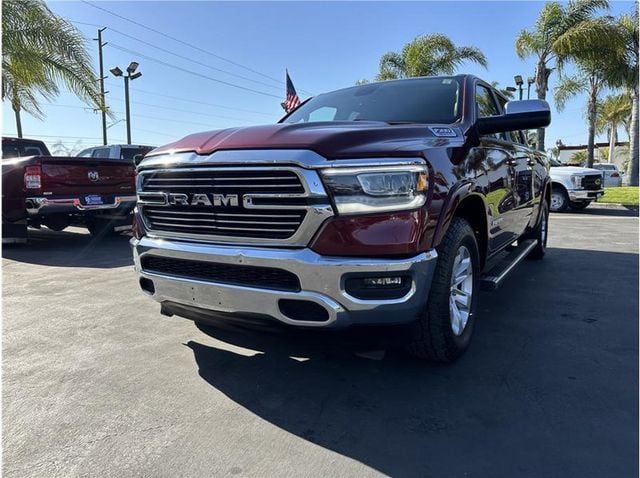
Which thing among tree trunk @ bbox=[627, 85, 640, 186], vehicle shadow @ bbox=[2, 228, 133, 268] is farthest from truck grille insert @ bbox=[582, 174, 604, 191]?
vehicle shadow @ bbox=[2, 228, 133, 268]

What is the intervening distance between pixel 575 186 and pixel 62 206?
12.2 metres

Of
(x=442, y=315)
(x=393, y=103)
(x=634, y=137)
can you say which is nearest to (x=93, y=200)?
(x=393, y=103)

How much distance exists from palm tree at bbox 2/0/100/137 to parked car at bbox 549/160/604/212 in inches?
479

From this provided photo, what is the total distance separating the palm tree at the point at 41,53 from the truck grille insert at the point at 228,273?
9.70 meters

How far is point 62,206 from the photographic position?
7.32 m

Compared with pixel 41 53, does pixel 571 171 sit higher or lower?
lower

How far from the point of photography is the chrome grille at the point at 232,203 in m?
2.46

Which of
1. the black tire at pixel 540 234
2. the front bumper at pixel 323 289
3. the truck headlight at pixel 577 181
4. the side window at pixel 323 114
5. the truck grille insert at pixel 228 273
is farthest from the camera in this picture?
the truck headlight at pixel 577 181

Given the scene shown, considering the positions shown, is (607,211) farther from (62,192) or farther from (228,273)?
(228,273)

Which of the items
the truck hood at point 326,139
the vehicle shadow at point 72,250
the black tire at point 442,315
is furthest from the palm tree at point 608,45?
the black tire at point 442,315

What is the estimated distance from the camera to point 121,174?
8.12 meters

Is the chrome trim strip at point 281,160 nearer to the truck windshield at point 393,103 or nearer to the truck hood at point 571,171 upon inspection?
the truck windshield at point 393,103

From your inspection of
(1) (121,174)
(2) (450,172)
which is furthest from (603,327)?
(1) (121,174)

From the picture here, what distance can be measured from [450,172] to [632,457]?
1584 mm
